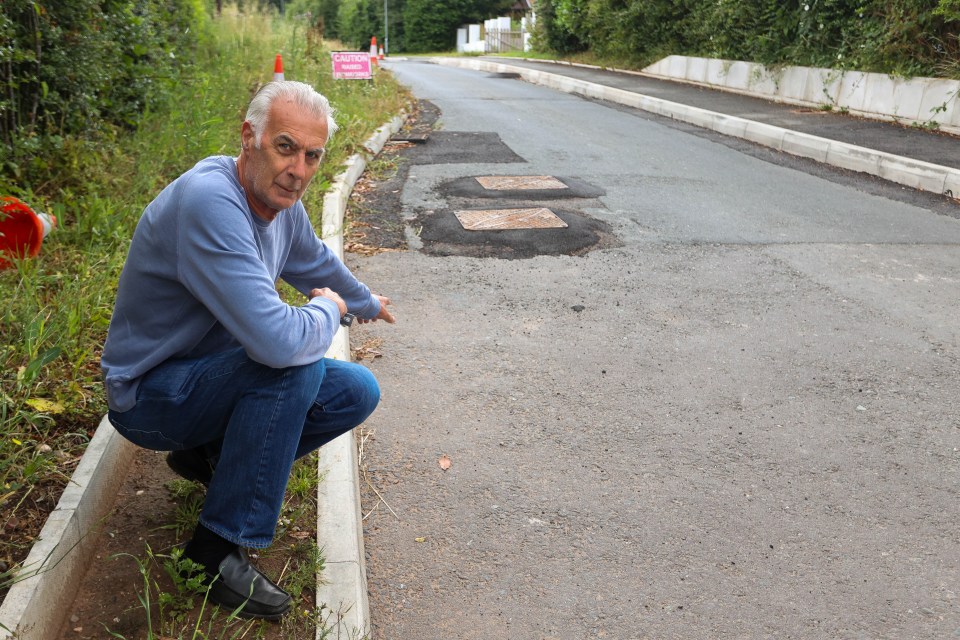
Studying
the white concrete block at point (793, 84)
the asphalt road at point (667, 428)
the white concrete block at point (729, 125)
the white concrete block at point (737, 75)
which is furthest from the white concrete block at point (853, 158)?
the white concrete block at point (737, 75)

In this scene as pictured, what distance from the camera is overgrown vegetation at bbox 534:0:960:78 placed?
12.5 meters

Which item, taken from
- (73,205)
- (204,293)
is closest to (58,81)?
(73,205)

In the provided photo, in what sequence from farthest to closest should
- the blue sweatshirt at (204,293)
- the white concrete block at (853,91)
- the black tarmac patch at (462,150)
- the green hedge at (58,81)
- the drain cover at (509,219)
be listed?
1. the white concrete block at (853,91)
2. the black tarmac patch at (462,150)
3. the drain cover at (509,219)
4. the green hedge at (58,81)
5. the blue sweatshirt at (204,293)

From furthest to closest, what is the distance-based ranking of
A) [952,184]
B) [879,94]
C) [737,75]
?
[737,75], [879,94], [952,184]

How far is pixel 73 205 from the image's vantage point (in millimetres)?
5340

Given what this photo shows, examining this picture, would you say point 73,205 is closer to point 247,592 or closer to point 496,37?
point 247,592

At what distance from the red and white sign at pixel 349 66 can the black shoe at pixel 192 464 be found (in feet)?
44.4

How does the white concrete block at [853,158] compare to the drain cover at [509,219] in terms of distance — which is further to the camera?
the white concrete block at [853,158]

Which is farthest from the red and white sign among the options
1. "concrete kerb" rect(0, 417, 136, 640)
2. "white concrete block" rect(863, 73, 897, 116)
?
"concrete kerb" rect(0, 417, 136, 640)

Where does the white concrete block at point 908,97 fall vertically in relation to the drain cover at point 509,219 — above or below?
above

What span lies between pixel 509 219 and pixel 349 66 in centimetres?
955

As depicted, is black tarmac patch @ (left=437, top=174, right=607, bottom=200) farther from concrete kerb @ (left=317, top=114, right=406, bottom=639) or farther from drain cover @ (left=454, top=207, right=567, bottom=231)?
concrete kerb @ (left=317, top=114, right=406, bottom=639)

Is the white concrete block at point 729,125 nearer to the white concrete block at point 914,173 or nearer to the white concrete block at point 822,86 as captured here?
the white concrete block at point 822,86

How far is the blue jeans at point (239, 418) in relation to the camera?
249 centimetres
